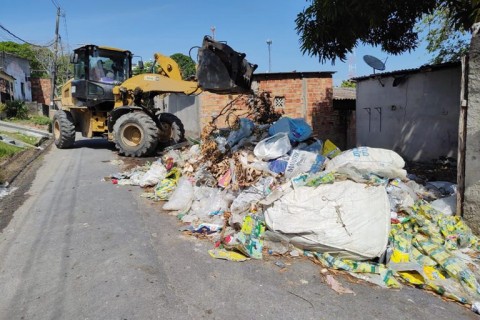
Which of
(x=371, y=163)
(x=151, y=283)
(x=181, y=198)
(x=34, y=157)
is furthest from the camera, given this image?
(x=34, y=157)

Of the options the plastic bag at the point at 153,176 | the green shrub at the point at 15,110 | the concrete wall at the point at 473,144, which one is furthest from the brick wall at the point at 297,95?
the green shrub at the point at 15,110

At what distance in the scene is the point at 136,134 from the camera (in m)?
9.45

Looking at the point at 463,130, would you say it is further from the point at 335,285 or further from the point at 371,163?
the point at 335,285


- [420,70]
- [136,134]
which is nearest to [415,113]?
[420,70]

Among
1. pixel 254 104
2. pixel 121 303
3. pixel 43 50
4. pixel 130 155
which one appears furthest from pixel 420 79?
pixel 43 50

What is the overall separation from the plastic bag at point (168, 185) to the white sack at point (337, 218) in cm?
237

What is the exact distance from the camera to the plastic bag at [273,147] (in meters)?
5.32

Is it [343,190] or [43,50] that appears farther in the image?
[43,50]

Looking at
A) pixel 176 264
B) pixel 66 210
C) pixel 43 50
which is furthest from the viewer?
pixel 43 50

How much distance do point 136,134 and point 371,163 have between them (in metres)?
6.30

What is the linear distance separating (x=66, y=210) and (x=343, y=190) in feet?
12.5

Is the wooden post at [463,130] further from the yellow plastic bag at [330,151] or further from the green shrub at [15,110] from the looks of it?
the green shrub at [15,110]

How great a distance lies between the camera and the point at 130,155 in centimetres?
935

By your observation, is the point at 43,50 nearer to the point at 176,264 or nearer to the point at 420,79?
the point at 420,79
